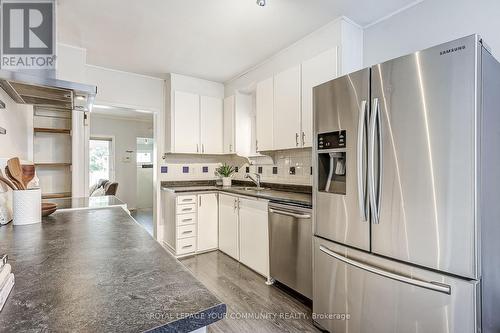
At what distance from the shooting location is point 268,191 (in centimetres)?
302

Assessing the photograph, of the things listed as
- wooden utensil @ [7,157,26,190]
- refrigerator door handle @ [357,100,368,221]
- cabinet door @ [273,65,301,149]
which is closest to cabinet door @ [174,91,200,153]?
cabinet door @ [273,65,301,149]

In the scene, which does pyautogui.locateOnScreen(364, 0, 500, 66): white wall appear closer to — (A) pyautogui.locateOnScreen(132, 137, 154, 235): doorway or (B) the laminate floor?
(B) the laminate floor

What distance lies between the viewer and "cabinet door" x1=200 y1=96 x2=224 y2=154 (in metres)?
3.81

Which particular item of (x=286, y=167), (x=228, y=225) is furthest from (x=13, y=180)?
(x=286, y=167)

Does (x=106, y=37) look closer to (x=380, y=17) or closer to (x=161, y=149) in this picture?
(x=161, y=149)

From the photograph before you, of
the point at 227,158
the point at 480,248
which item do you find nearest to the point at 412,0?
the point at 480,248

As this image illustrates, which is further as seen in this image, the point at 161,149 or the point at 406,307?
the point at 161,149

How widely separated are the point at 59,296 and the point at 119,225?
0.77 meters

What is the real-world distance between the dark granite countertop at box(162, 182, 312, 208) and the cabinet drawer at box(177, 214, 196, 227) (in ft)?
1.08

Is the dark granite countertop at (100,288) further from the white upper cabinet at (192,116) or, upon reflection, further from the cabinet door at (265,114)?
the white upper cabinet at (192,116)

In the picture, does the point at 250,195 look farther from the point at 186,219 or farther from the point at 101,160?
the point at 101,160

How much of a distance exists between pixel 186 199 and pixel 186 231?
1.39 feet

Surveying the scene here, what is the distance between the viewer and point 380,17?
222 centimetres

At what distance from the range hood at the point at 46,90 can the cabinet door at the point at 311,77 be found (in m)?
1.79
